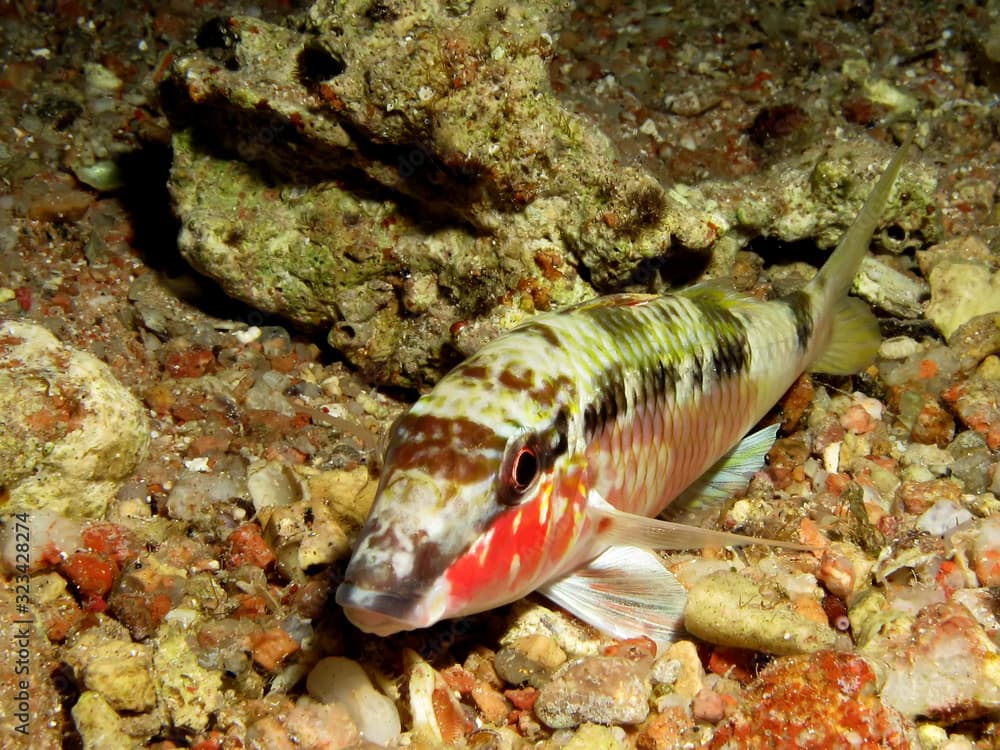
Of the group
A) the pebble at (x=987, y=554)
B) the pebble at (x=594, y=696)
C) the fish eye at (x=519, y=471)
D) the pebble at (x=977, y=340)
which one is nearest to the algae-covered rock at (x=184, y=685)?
the pebble at (x=594, y=696)

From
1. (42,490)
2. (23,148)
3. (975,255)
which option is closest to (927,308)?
(975,255)

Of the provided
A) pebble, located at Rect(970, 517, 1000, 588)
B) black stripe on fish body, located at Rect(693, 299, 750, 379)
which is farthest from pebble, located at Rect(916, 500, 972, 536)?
black stripe on fish body, located at Rect(693, 299, 750, 379)

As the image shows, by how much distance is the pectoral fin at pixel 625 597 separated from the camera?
9.67 ft

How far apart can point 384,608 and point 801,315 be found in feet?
9.31

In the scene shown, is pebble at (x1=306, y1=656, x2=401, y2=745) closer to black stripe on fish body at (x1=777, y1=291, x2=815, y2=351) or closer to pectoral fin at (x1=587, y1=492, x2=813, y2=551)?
pectoral fin at (x1=587, y1=492, x2=813, y2=551)

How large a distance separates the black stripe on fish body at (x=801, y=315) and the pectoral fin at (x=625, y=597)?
1595mm

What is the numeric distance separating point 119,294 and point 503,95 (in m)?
2.73

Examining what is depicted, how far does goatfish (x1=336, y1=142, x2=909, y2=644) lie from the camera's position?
2246 mm

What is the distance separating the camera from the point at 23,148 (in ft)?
16.8

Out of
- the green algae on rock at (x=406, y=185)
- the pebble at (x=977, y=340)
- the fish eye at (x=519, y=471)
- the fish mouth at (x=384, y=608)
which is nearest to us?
the fish mouth at (x=384, y=608)

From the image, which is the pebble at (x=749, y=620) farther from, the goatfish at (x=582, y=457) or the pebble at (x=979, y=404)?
the pebble at (x=979, y=404)

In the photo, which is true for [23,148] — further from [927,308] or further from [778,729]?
[927,308]

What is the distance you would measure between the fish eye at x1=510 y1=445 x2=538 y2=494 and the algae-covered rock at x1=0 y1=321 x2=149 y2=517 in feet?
6.42

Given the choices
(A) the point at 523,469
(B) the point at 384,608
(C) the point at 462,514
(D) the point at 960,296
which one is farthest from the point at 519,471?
(D) the point at 960,296
